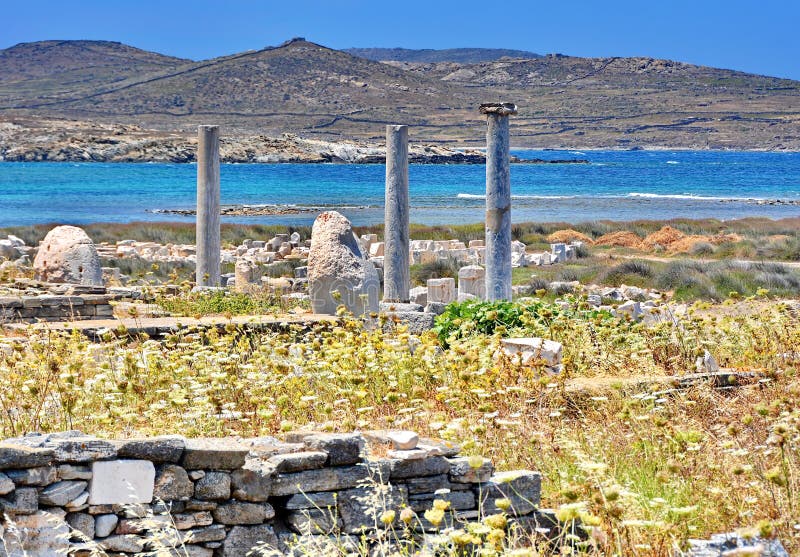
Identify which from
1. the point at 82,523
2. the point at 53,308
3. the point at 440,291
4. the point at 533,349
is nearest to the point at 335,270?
the point at 53,308

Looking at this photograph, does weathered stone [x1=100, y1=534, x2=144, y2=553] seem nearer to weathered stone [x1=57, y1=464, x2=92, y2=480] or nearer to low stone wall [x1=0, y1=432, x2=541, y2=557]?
low stone wall [x1=0, y1=432, x2=541, y2=557]

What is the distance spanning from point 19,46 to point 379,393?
211 metres

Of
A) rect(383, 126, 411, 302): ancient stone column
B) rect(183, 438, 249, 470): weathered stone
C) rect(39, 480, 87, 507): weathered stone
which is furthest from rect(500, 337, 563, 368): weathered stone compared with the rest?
rect(383, 126, 411, 302): ancient stone column

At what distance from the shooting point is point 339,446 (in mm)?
5223

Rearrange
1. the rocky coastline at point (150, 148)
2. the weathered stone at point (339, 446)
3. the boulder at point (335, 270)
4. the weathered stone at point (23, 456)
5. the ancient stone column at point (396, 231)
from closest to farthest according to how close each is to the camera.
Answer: the weathered stone at point (23, 456)
the weathered stone at point (339, 446)
the boulder at point (335, 270)
the ancient stone column at point (396, 231)
the rocky coastline at point (150, 148)

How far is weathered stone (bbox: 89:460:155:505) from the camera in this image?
4.87m

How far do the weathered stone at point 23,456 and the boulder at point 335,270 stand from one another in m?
7.73

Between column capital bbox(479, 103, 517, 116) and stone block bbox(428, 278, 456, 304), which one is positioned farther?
stone block bbox(428, 278, 456, 304)

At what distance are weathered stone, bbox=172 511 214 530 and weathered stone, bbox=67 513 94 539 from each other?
1.26 ft

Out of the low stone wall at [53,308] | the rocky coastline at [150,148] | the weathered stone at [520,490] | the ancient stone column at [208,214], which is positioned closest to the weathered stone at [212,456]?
the weathered stone at [520,490]

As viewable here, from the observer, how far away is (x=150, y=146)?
9662 cm

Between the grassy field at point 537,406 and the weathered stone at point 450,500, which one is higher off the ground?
the grassy field at point 537,406

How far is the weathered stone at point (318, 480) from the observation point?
5.19 m

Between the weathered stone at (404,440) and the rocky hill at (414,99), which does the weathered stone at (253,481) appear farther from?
the rocky hill at (414,99)
